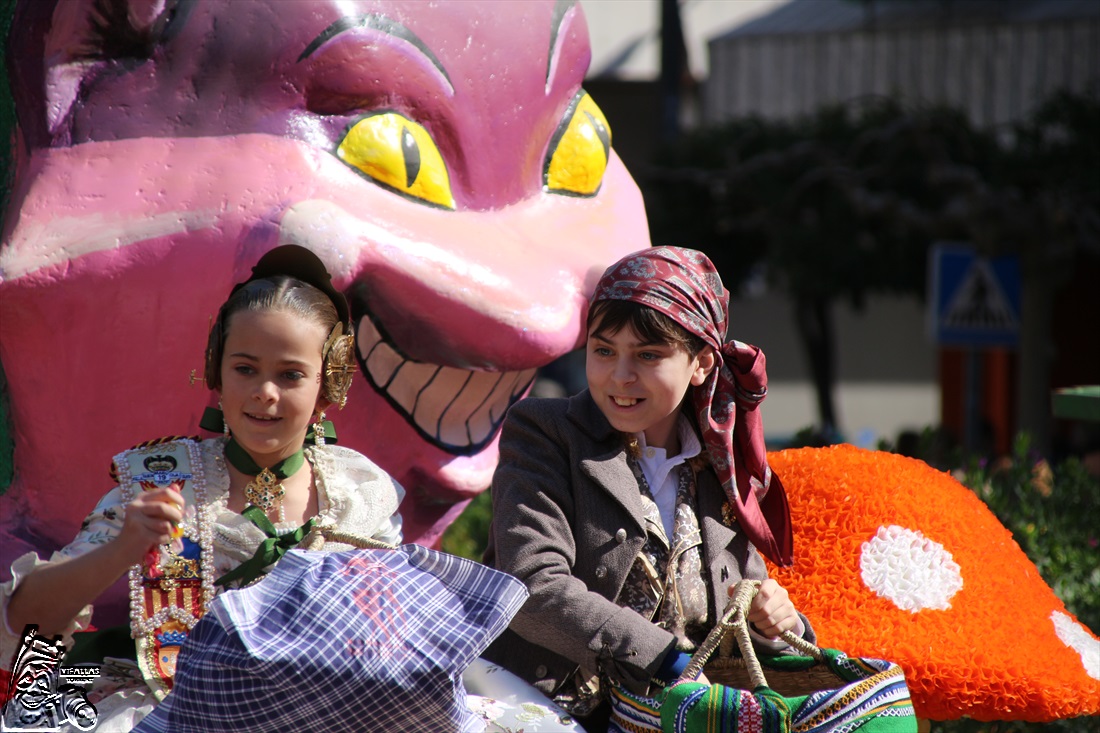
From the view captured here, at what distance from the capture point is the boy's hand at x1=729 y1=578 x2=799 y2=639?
219 cm

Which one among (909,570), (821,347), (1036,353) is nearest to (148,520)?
(909,570)

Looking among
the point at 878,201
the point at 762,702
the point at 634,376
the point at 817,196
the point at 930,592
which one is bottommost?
the point at 817,196

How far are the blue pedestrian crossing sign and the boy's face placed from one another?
13.9ft

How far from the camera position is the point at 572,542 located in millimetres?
2260

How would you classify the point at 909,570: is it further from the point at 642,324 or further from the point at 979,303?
the point at 979,303

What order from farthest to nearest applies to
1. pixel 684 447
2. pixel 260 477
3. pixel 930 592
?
pixel 930 592 → pixel 684 447 → pixel 260 477

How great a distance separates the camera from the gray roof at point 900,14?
40.2 ft

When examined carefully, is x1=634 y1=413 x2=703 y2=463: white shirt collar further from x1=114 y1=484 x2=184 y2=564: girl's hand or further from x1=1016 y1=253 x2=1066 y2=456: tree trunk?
x1=1016 y1=253 x2=1066 y2=456: tree trunk

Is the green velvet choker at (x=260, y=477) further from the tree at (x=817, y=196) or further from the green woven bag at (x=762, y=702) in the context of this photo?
the tree at (x=817, y=196)

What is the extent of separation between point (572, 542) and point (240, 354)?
65 cm

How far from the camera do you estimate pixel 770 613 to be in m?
2.18

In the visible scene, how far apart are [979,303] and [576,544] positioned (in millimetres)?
4501

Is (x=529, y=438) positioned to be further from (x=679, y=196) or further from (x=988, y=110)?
(x=988, y=110)

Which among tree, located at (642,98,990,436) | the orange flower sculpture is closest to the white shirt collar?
the orange flower sculpture
